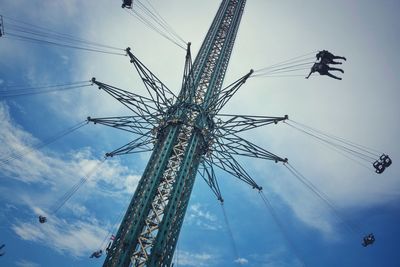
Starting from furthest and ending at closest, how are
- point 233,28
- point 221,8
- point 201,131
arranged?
point 221,8 < point 233,28 < point 201,131

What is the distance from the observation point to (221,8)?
56.7ft

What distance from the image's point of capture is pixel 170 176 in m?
10.2

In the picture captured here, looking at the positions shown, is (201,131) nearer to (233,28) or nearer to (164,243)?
(164,243)

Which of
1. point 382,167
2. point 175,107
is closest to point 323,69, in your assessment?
point 382,167

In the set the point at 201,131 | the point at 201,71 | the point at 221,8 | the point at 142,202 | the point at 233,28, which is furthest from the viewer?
the point at 221,8

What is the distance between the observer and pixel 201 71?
13500mm

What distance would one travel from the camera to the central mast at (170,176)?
863 centimetres

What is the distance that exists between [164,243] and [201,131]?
190 inches

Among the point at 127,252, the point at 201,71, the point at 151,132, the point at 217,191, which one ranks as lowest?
the point at 127,252

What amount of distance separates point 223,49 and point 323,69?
6304 millimetres

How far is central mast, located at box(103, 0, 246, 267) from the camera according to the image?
8.63m

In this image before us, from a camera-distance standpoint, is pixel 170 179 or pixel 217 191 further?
pixel 217 191

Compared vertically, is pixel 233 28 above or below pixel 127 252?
above

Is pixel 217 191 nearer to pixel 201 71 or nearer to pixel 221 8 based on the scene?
pixel 201 71
